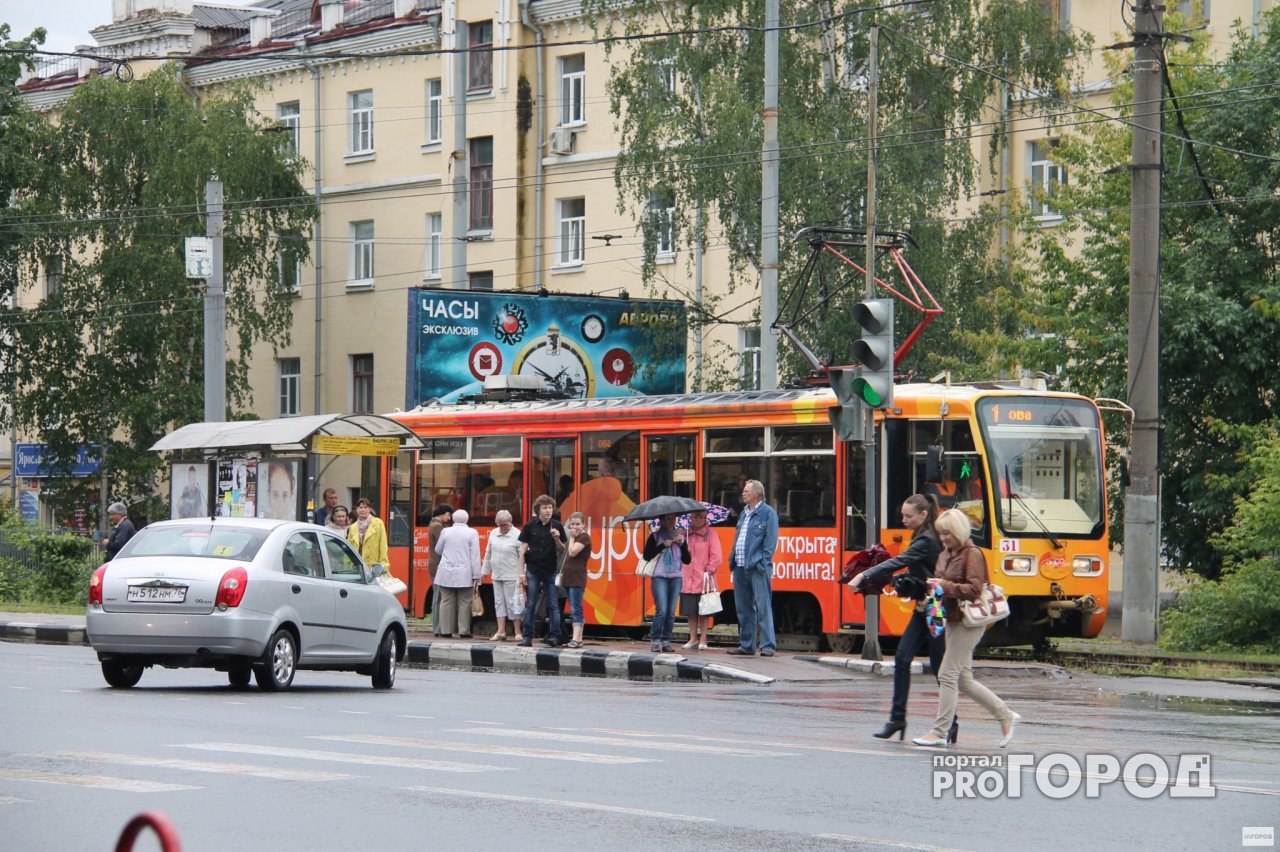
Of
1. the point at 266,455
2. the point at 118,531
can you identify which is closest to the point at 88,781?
the point at 118,531

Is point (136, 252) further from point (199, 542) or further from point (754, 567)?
point (199, 542)

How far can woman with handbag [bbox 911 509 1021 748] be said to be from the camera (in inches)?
537

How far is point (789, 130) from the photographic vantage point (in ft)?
128

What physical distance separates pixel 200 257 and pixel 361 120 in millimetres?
20803

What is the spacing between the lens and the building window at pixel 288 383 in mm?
58219

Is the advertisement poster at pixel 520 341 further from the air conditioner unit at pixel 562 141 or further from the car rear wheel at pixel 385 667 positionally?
the car rear wheel at pixel 385 667

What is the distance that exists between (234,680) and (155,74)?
38077mm

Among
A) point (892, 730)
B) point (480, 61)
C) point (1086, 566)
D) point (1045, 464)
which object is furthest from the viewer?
point (480, 61)

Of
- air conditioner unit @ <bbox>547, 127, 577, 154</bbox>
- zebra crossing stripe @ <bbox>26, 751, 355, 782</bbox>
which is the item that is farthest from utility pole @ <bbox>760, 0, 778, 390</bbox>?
zebra crossing stripe @ <bbox>26, 751, 355, 782</bbox>

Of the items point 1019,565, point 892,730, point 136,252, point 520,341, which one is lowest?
point 892,730

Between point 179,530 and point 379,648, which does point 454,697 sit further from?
point 179,530

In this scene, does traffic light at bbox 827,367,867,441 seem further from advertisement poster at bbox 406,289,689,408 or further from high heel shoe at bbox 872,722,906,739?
advertisement poster at bbox 406,289,689,408

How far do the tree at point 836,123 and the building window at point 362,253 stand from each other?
14847mm

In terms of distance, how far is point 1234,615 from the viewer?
87.7ft
